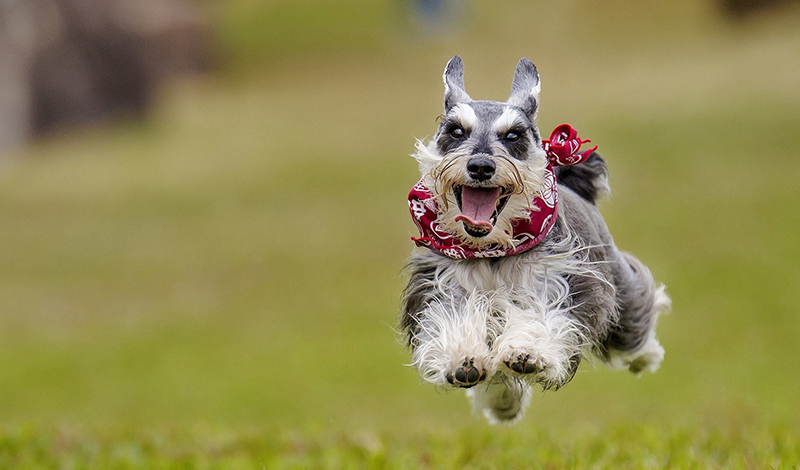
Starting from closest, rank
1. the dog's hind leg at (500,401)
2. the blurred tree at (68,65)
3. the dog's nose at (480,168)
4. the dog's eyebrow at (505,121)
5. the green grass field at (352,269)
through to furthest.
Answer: the dog's nose at (480,168) < the dog's eyebrow at (505,121) < the dog's hind leg at (500,401) < the green grass field at (352,269) < the blurred tree at (68,65)

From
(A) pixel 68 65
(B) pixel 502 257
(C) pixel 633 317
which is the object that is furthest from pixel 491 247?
(A) pixel 68 65

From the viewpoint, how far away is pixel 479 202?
13.7 feet

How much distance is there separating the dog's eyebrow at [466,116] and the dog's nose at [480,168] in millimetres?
241

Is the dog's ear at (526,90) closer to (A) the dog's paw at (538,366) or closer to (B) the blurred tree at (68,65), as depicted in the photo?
(A) the dog's paw at (538,366)

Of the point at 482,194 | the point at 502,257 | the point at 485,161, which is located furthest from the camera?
the point at 502,257

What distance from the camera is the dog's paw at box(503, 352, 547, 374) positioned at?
162 inches

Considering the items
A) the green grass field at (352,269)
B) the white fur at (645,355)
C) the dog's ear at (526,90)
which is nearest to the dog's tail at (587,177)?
the white fur at (645,355)

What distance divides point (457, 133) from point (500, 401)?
1.61m

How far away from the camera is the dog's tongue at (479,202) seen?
164 inches

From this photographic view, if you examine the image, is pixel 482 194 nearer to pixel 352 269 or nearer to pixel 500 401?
pixel 500 401

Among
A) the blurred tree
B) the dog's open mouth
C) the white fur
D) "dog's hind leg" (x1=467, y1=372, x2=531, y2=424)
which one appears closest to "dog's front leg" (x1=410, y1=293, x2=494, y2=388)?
the dog's open mouth

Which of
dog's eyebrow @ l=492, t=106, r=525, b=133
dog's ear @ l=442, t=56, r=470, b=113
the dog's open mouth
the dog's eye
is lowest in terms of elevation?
the dog's open mouth

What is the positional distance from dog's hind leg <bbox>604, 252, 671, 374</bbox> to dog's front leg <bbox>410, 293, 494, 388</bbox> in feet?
3.76

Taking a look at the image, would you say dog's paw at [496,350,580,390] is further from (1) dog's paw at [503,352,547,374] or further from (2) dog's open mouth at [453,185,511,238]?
(2) dog's open mouth at [453,185,511,238]
